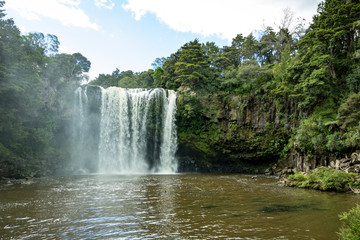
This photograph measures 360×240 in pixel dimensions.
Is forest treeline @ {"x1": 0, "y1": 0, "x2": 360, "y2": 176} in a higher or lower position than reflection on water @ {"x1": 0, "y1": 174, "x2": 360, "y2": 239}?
higher

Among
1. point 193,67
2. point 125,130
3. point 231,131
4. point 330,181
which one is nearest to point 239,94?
point 231,131

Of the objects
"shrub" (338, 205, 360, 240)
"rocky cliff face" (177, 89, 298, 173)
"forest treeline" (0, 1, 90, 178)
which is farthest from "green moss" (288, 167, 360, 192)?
"forest treeline" (0, 1, 90, 178)

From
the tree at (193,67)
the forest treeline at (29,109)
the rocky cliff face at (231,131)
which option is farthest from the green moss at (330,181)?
the forest treeline at (29,109)

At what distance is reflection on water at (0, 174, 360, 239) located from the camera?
6.34m

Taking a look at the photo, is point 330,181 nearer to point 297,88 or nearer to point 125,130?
point 297,88

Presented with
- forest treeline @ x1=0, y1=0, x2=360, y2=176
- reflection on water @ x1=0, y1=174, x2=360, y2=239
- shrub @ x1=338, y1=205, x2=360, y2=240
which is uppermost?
A: forest treeline @ x1=0, y1=0, x2=360, y2=176

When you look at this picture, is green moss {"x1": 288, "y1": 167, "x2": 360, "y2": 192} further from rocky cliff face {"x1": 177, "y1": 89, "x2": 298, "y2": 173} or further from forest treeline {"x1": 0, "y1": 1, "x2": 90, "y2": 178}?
forest treeline {"x1": 0, "y1": 1, "x2": 90, "y2": 178}

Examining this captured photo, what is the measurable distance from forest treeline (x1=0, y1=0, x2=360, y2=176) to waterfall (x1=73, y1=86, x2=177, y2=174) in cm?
171

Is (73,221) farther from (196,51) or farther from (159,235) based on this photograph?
(196,51)

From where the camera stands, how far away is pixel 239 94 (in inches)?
1150

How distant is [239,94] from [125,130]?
586 inches

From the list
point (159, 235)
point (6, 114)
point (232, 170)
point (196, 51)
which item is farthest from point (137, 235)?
point (196, 51)

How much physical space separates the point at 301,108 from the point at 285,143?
170 inches

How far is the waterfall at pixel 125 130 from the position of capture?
28.4 meters
